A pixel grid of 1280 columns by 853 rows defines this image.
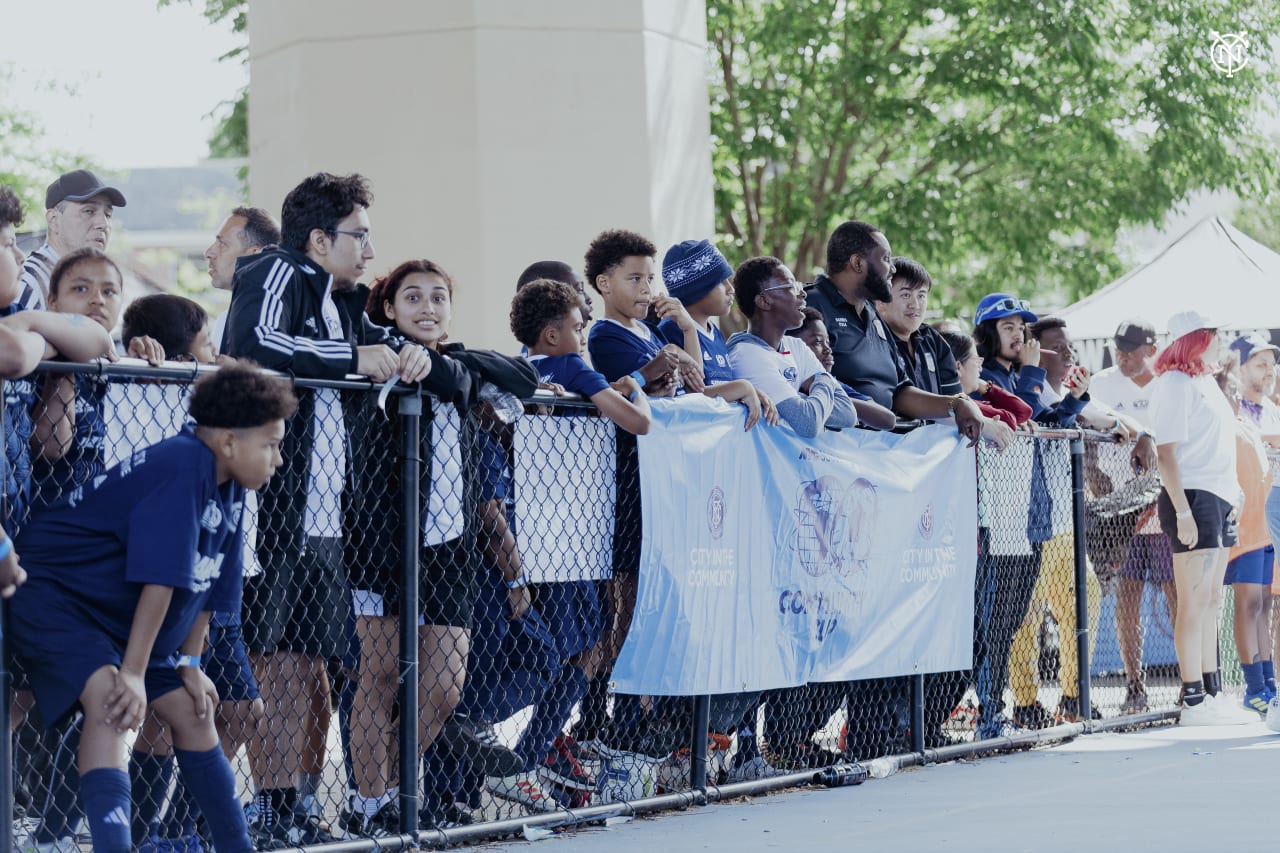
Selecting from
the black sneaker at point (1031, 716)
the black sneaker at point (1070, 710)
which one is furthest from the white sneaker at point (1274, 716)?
the black sneaker at point (1031, 716)

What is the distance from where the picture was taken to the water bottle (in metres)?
7.38

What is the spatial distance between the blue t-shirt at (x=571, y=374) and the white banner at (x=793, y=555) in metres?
0.34

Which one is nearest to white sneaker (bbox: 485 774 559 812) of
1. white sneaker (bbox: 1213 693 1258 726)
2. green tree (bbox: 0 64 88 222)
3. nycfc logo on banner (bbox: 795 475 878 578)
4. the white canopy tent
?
nycfc logo on banner (bbox: 795 475 878 578)

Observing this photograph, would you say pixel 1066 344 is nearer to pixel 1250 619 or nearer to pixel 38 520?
pixel 1250 619

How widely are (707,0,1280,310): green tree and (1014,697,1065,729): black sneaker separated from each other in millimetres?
11512

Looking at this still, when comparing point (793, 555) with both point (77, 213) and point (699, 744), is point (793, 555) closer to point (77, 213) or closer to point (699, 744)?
point (699, 744)

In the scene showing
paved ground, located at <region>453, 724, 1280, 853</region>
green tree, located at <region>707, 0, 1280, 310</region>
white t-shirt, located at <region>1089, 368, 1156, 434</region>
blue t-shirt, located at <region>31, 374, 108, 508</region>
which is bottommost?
paved ground, located at <region>453, 724, 1280, 853</region>

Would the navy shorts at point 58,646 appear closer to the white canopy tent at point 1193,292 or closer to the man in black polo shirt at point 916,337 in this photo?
Answer: the man in black polo shirt at point 916,337

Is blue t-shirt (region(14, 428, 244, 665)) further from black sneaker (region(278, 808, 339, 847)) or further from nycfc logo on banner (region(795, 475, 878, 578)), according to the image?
nycfc logo on banner (region(795, 475, 878, 578))

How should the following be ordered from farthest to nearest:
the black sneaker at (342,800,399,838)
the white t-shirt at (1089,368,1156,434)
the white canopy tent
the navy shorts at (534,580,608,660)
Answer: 1. the white canopy tent
2. the white t-shirt at (1089,368,1156,434)
3. the navy shorts at (534,580,608,660)
4. the black sneaker at (342,800,399,838)

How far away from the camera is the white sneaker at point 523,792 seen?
20.6ft

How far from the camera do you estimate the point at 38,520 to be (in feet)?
15.1

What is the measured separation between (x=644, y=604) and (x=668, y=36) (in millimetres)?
8388

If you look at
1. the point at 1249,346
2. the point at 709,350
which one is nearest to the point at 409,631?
the point at 709,350
